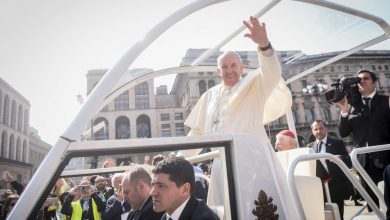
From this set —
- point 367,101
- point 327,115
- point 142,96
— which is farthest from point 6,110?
point 367,101

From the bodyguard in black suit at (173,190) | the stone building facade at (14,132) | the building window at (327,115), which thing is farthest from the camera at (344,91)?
the building window at (327,115)

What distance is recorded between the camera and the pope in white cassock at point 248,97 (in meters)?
2.41

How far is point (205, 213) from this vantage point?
1.67 metres

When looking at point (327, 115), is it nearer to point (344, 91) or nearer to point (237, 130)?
point (344, 91)

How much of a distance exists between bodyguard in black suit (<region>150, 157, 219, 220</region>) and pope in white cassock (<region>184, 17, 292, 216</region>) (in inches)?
16.7

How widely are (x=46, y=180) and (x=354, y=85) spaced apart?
318 centimetres

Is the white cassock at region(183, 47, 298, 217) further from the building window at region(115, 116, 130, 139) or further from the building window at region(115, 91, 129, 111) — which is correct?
the building window at region(115, 91, 129, 111)

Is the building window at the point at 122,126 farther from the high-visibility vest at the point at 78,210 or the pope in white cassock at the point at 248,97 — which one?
the pope in white cassock at the point at 248,97

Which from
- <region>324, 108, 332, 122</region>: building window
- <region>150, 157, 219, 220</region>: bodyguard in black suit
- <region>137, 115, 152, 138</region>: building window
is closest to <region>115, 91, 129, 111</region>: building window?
<region>137, 115, 152, 138</region>: building window

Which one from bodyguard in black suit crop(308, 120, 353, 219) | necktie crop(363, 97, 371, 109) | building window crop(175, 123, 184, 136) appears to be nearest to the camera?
necktie crop(363, 97, 371, 109)

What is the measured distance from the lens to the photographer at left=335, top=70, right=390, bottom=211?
3.42 m

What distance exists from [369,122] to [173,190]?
286 cm

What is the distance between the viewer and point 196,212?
170 centimetres

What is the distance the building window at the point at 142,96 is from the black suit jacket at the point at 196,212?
169 ft
